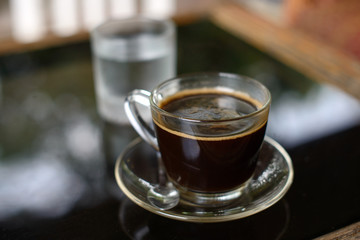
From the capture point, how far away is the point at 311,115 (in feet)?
2.17

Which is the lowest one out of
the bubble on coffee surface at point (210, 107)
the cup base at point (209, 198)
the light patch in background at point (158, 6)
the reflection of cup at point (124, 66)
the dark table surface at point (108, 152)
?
the light patch in background at point (158, 6)

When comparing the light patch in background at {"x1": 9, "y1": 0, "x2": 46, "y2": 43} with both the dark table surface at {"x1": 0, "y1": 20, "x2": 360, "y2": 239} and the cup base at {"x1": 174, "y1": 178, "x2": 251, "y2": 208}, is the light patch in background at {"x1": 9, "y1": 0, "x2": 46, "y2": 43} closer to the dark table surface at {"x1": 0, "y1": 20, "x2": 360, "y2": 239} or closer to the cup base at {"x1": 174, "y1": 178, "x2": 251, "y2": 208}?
the dark table surface at {"x1": 0, "y1": 20, "x2": 360, "y2": 239}

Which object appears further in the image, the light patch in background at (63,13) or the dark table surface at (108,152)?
the light patch in background at (63,13)

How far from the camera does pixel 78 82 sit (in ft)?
2.59

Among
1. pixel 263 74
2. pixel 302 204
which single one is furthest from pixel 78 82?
pixel 302 204

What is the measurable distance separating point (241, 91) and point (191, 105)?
0.06 m

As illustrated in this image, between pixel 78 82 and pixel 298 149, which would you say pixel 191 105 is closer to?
pixel 298 149

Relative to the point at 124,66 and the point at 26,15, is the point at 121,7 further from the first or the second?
the point at 124,66

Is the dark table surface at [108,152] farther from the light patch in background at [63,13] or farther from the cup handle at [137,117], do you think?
the light patch in background at [63,13]

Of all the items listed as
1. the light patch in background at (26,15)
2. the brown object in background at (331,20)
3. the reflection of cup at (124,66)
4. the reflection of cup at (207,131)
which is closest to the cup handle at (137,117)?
the reflection of cup at (207,131)

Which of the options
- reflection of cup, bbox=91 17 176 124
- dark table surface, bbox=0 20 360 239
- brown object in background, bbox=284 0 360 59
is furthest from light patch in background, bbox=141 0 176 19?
reflection of cup, bbox=91 17 176 124

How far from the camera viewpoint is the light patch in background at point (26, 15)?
6.01 feet

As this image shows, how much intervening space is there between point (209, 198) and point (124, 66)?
26cm

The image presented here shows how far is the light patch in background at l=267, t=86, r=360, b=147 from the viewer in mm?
616
